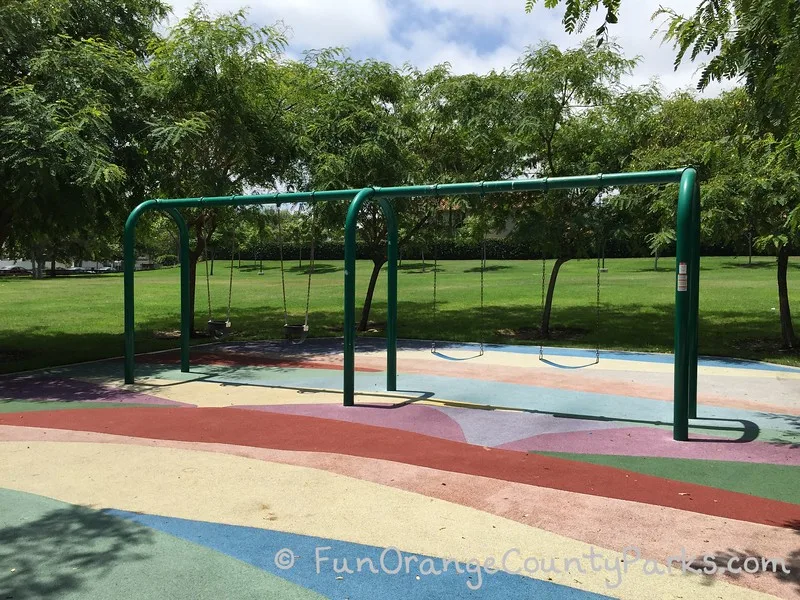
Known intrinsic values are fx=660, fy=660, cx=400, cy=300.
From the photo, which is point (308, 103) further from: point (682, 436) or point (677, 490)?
Answer: point (677, 490)

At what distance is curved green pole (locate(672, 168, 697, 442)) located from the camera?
21.7ft

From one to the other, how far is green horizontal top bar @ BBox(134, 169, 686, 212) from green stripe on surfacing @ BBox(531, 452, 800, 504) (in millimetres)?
2912

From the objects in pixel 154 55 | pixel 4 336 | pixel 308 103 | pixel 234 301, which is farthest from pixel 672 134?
pixel 234 301

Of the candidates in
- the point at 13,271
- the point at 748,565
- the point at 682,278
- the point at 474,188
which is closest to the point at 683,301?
the point at 682,278

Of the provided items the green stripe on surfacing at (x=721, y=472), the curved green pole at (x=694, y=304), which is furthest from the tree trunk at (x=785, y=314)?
the green stripe on surfacing at (x=721, y=472)

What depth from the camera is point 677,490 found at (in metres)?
5.27

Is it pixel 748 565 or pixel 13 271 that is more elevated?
pixel 13 271

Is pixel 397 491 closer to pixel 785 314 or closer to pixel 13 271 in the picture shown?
pixel 785 314

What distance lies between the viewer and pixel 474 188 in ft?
25.9

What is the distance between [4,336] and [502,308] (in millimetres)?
14284

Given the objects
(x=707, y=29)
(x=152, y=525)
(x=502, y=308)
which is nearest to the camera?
(x=152, y=525)
